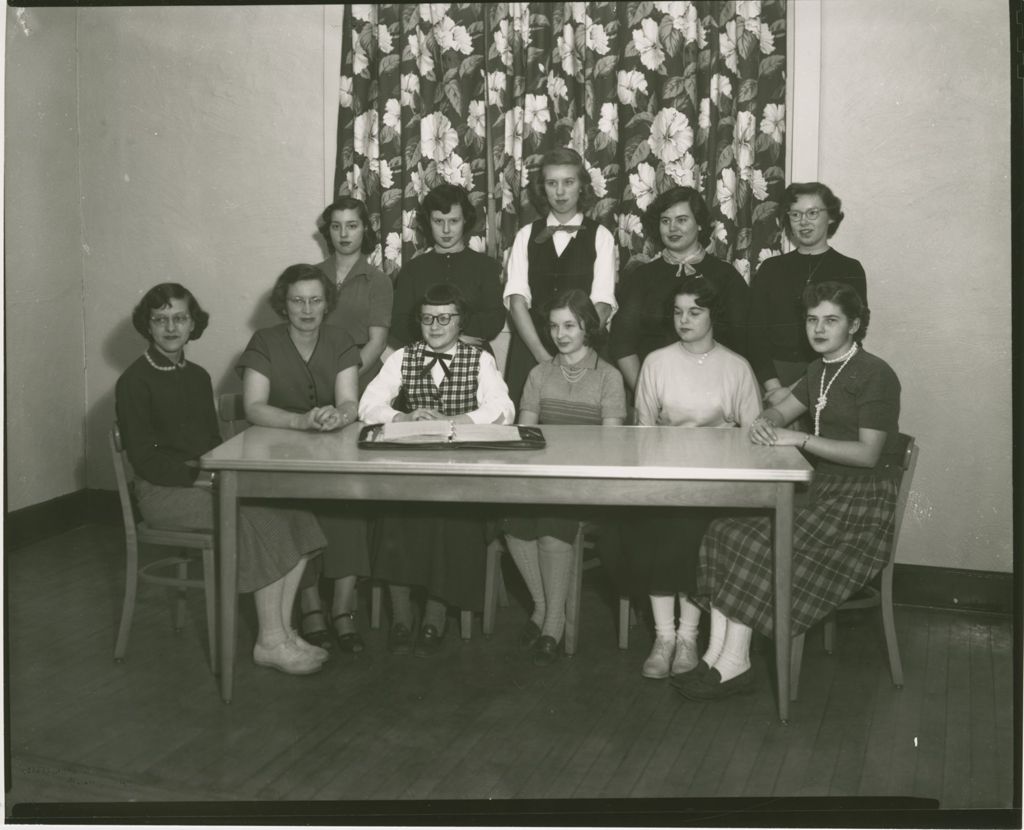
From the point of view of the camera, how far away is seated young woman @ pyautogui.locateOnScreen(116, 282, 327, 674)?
352 cm

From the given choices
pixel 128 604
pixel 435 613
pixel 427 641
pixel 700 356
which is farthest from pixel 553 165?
pixel 128 604

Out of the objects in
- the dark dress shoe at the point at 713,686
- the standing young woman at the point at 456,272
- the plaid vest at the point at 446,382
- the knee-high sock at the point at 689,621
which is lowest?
the dark dress shoe at the point at 713,686

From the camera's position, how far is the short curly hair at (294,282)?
12.4 feet

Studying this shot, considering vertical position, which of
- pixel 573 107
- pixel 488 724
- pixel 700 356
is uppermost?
pixel 573 107

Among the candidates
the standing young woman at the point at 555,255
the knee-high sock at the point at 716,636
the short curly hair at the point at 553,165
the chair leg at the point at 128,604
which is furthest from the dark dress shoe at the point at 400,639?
the short curly hair at the point at 553,165

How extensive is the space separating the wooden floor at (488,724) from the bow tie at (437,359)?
0.96 metres

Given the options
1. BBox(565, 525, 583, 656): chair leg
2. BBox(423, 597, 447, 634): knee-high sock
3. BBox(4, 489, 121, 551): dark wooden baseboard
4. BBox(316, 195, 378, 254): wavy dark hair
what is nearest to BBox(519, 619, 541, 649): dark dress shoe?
BBox(565, 525, 583, 656): chair leg

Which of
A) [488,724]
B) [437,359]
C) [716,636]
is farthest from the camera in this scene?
[437,359]

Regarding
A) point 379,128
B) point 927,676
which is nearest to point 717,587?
point 927,676

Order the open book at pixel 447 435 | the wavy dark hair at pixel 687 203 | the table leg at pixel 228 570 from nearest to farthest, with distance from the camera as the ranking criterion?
the table leg at pixel 228 570 < the open book at pixel 447 435 < the wavy dark hair at pixel 687 203

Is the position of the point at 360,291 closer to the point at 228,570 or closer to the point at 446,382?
the point at 446,382

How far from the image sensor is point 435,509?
3.80 metres

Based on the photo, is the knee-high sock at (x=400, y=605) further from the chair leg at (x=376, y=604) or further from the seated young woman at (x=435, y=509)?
the chair leg at (x=376, y=604)

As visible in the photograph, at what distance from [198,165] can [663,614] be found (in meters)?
2.97
